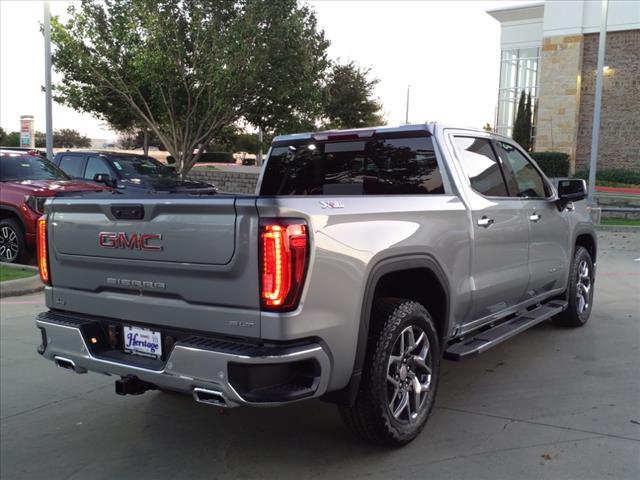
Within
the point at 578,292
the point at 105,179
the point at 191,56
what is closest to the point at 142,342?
the point at 578,292

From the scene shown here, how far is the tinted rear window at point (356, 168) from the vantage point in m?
4.61

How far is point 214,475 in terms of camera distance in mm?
3479

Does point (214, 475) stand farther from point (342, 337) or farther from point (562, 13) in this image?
point (562, 13)

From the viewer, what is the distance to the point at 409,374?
3.78 metres

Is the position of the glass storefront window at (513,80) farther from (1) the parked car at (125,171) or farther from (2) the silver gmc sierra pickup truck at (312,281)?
(2) the silver gmc sierra pickup truck at (312,281)

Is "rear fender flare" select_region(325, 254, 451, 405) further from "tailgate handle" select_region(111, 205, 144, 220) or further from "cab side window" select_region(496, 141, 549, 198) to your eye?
"cab side window" select_region(496, 141, 549, 198)

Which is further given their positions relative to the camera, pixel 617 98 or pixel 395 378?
pixel 617 98

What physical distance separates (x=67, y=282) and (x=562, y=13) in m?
29.3

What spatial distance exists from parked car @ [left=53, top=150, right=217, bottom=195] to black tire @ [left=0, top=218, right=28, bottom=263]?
112 inches

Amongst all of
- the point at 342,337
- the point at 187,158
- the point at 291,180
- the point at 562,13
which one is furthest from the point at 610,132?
the point at 342,337

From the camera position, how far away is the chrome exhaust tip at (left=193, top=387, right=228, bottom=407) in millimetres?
3017

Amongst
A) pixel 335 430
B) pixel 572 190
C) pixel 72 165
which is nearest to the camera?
pixel 335 430

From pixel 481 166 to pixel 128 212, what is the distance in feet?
9.02

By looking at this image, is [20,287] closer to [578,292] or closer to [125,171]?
[125,171]
